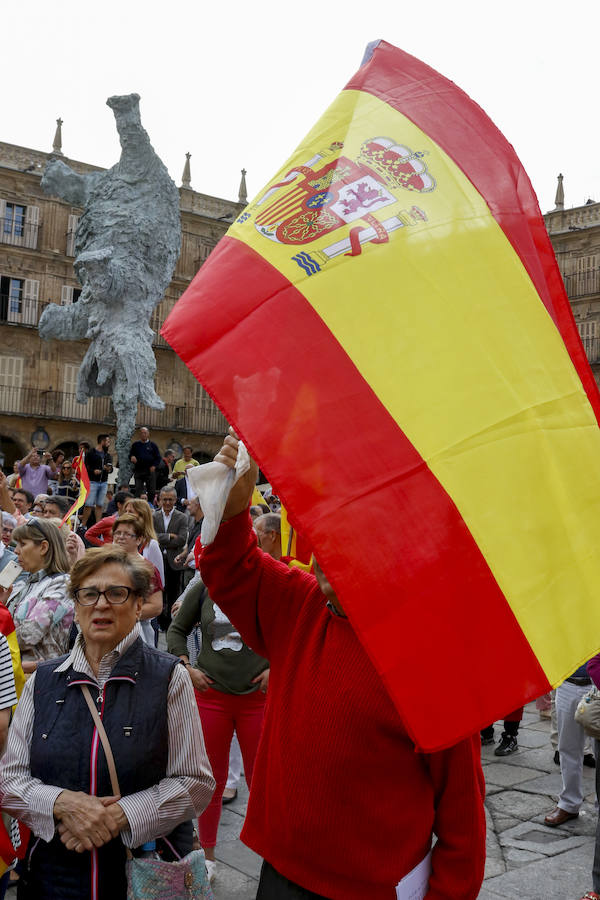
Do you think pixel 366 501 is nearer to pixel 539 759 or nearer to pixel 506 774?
pixel 506 774

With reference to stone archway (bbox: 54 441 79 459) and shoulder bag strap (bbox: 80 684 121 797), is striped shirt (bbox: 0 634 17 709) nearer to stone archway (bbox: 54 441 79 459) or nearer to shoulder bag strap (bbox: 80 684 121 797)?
shoulder bag strap (bbox: 80 684 121 797)

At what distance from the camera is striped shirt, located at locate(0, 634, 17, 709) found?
2865 mm

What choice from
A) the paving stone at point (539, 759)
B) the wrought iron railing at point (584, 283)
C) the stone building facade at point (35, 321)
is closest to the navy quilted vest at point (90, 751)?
the paving stone at point (539, 759)

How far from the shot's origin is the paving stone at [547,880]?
4012 millimetres

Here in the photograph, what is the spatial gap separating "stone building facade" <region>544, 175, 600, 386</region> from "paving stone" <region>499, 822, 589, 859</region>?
104 ft

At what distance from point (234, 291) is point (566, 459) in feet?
2.66

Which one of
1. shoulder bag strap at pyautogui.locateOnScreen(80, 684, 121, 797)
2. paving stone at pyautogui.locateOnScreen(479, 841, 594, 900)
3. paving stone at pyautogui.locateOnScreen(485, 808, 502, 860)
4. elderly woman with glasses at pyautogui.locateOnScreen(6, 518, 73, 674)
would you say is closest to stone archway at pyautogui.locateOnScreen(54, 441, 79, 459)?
elderly woman with glasses at pyautogui.locateOnScreen(6, 518, 73, 674)

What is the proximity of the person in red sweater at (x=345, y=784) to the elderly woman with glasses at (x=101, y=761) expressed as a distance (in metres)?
0.52

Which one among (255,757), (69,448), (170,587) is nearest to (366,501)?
(255,757)

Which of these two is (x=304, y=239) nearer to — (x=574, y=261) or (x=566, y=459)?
(x=566, y=459)

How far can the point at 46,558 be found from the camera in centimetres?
429

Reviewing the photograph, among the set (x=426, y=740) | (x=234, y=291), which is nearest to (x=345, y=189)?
(x=234, y=291)

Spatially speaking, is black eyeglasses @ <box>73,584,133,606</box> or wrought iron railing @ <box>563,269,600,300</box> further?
wrought iron railing @ <box>563,269,600,300</box>

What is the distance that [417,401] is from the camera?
181cm
